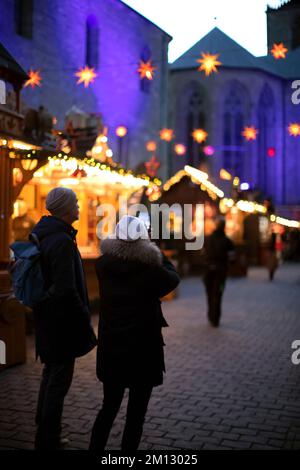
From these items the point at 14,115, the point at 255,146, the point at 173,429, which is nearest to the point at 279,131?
the point at 255,146

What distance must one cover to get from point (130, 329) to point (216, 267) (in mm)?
5824

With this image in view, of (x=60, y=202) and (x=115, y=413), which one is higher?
(x=60, y=202)

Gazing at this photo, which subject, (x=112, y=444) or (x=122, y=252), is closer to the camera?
(x=122, y=252)

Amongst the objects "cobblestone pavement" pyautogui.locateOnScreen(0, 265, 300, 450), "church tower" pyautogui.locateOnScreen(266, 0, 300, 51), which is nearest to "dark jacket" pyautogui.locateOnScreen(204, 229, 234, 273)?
"cobblestone pavement" pyautogui.locateOnScreen(0, 265, 300, 450)

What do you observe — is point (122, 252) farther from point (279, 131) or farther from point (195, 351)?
point (279, 131)

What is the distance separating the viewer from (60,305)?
3631mm

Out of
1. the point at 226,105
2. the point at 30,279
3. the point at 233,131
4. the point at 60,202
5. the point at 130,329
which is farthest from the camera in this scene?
the point at 226,105

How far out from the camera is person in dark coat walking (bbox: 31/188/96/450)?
3.62 meters

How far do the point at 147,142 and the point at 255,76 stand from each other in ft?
62.2

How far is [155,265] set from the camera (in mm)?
3467

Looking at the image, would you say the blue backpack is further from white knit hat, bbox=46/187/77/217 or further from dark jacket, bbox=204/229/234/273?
dark jacket, bbox=204/229/234/273

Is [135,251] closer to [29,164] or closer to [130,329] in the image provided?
[130,329]

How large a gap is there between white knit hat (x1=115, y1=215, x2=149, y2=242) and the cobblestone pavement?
1.69m

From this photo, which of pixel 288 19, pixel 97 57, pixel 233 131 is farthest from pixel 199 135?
pixel 288 19
